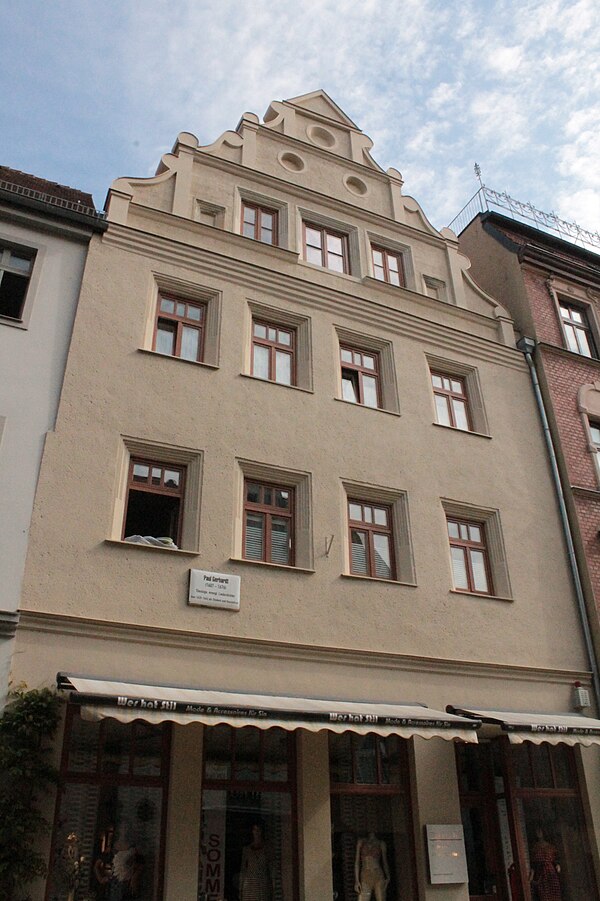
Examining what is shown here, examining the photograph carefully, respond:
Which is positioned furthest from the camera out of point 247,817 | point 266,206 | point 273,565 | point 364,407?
point 266,206

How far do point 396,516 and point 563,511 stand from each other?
361 cm

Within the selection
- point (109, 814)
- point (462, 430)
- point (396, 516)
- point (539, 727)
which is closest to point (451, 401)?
point (462, 430)

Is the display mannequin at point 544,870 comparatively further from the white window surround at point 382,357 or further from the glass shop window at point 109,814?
the white window surround at point 382,357

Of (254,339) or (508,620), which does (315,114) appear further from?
(508,620)

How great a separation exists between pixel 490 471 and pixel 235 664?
21.0 ft

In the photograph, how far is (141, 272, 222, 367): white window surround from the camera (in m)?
12.5

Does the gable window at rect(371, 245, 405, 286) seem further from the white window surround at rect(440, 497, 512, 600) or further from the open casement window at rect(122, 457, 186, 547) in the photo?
the open casement window at rect(122, 457, 186, 547)

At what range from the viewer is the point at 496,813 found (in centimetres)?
1136

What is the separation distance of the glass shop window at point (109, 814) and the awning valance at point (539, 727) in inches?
177

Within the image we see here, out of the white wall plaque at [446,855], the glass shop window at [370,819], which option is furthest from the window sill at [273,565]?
the white wall plaque at [446,855]

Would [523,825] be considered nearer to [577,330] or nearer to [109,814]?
[109,814]

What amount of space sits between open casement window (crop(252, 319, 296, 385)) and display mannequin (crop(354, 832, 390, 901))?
7143 millimetres

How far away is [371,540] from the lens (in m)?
12.5

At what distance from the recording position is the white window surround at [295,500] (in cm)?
1146
